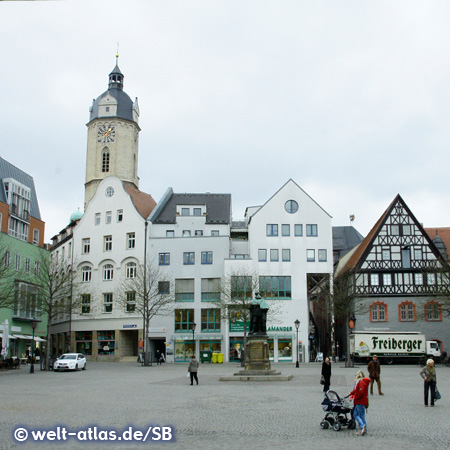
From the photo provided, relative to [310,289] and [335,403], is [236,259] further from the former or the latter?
[335,403]

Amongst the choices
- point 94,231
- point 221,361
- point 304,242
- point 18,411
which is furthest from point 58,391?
point 94,231

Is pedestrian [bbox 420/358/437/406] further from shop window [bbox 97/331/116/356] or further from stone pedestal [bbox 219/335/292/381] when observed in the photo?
shop window [bbox 97/331/116/356]

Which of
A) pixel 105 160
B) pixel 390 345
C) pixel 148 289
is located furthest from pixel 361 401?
pixel 105 160

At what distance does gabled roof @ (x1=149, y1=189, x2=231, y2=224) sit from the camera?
6788 centimetres

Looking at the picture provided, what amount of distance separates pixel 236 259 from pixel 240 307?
9052 millimetres

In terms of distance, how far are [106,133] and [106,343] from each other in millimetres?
32933

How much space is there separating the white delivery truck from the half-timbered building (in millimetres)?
6954

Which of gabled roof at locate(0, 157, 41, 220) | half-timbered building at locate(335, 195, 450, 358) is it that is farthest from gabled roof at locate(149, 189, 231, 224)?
half-timbered building at locate(335, 195, 450, 358)

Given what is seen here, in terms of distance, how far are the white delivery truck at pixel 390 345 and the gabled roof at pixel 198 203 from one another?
70.1 feet

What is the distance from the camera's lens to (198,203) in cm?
6862

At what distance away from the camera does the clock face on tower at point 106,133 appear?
8606cm

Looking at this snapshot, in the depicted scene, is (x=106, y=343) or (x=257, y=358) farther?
(x=106, y=343)

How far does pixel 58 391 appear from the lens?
2442 centimetres

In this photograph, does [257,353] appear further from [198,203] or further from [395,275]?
[198,203]
